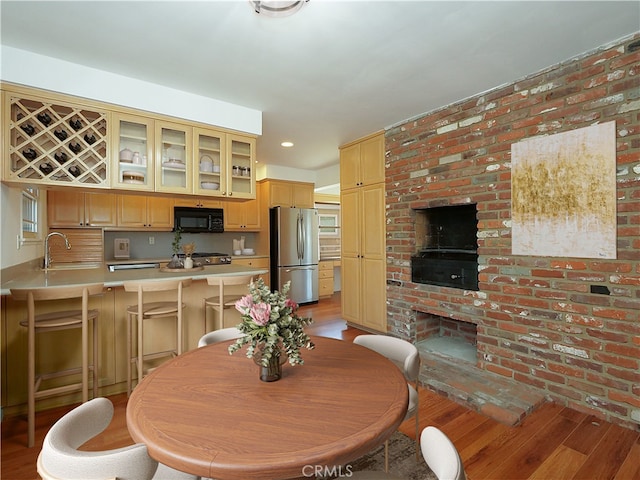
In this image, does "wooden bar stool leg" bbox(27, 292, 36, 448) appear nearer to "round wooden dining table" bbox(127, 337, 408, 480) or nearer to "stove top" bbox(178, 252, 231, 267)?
"round wooden dining table" bbox(127, 337, 408, 480)

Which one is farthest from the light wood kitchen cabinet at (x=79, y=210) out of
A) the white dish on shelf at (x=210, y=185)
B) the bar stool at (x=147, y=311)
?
the bar stool at (x=147, y=311)

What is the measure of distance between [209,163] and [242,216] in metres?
2.49

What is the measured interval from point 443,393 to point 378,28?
2591mm

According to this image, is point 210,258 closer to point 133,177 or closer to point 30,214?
point 30,214

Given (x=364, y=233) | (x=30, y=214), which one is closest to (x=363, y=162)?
(x=364, y=233)

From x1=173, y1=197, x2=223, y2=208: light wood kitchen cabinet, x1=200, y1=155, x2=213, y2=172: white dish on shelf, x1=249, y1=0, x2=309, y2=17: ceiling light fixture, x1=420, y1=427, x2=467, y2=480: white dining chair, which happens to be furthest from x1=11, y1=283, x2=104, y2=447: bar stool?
x1=173, y1=197, x2=223, y2=208: light wood kitchen cabinet

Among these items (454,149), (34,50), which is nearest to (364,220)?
(454,149)

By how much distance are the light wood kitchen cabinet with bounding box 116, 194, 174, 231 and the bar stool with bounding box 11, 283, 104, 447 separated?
258 cm

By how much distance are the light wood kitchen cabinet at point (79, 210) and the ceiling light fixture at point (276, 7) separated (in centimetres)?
327

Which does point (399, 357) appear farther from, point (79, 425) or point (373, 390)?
point (79, 425)

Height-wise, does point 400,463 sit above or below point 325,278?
below

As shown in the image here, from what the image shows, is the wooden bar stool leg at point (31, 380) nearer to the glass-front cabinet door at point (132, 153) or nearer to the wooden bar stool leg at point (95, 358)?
the wooden bar stool leg at point (95, 358)

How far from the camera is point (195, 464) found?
29.0 inches

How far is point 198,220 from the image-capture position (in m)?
4.96
